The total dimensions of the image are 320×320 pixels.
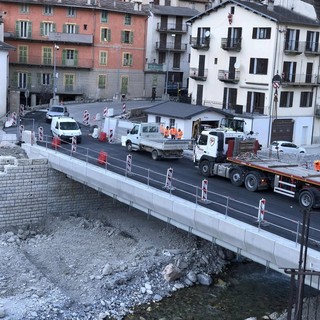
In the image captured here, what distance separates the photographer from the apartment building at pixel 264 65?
173 feet

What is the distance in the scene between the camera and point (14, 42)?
71000 mm

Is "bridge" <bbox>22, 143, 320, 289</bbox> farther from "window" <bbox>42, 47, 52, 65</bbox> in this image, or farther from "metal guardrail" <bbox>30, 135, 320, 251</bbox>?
"window" <bbox>42, 47, 52, 65</bbox>

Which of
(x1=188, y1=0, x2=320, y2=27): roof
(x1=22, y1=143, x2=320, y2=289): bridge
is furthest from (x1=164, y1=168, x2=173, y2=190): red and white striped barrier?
(x1=188, y1=0, x2=320, y2=27): roof

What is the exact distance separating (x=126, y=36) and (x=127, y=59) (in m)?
2.91

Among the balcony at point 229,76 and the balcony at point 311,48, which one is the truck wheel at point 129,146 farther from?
the balcony at point 311,48

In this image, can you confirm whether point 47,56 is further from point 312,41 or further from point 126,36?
point 312,41

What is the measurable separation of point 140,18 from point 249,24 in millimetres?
26740

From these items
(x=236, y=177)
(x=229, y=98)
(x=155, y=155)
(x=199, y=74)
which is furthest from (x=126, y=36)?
(x=236, y=177)

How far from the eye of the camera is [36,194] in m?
35.8

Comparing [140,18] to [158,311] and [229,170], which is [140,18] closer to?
[229,170]

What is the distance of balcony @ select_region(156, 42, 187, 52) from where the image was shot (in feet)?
266

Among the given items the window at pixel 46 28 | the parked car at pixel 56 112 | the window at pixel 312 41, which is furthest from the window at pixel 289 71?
the window at pixel 46 28

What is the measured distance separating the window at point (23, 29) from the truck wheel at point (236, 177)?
47.3 metres

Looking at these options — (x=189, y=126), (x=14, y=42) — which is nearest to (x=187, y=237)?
(x=189, y=126)
